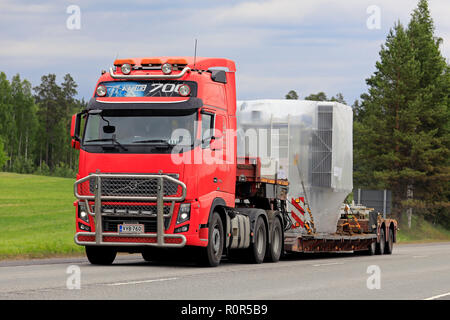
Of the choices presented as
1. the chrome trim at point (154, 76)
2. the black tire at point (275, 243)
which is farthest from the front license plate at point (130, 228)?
the black tire at point (275, 243)

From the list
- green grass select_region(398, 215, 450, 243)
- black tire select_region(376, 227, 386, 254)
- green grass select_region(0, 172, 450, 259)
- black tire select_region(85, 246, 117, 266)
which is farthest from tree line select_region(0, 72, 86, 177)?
black tire select_region(85, 246, 117, 266)

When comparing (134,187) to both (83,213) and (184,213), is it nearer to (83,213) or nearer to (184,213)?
(184,213)

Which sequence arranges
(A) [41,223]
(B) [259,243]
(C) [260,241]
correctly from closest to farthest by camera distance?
(B) [259,243], (C) [260,241], (A) [41,223]

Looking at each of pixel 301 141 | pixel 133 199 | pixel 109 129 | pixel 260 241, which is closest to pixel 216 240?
pixel 133 199

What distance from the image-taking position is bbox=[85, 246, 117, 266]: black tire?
1919cm

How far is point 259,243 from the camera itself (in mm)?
21391

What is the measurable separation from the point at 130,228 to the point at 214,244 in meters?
1.99

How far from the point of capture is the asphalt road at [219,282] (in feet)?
39.9

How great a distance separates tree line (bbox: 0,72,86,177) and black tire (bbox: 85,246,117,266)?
107527 millimetres

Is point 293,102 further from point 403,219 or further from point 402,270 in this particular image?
point 403,219

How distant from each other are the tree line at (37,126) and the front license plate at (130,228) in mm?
109229

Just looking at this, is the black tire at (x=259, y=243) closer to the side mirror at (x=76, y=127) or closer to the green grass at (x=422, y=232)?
the side mirror at (x=76, y=127)

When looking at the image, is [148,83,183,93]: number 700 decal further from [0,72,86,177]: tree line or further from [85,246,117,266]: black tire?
[0,72,86,177]: tree line
